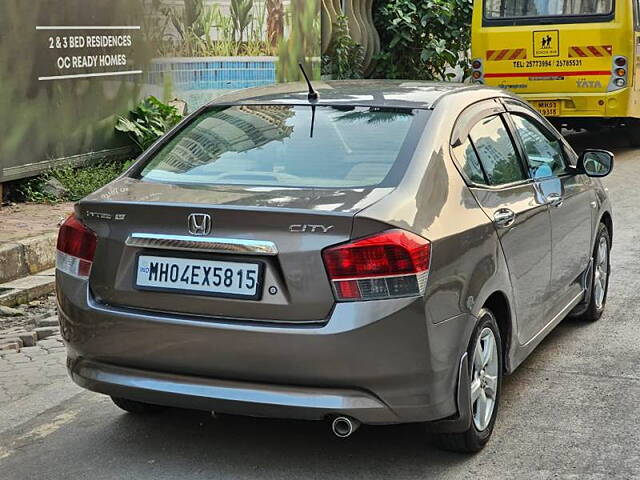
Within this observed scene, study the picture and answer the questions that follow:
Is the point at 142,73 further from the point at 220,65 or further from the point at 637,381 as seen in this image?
the point at 637,381

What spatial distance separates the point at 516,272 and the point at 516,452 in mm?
810

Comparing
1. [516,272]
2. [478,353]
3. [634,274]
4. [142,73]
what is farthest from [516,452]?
[142,73]

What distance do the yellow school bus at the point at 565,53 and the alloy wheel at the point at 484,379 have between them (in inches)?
410

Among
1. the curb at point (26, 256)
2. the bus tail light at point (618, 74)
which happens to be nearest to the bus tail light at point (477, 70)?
the bus tail light at point (618, 74)

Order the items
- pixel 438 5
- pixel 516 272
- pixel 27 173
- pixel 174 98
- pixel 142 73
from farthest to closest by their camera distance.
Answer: pixel 438 5 → pixel 174 98 → pixel 142 73 → pixel 27 173 → pixel 516 272

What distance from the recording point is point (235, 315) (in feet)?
13.0

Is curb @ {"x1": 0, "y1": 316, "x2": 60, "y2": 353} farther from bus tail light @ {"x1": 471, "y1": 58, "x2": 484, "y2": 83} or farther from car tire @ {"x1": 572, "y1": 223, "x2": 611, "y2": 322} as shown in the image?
bus tail light @ {"x1": 471, "y1": 58, "x2": 484, "y2": 83}

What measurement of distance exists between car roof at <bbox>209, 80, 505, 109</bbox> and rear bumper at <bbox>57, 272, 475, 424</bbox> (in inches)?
46.1

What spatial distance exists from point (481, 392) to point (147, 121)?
23.3 feet

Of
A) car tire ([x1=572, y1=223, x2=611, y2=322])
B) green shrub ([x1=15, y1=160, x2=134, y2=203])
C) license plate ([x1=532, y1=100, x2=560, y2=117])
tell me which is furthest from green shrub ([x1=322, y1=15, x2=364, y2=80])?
car tire ([x1=572, y1=223, x2=611, y2=322])

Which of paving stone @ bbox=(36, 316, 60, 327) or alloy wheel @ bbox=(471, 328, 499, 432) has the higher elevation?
alloy wheel @ bbox=(471, 328, 499, 432)

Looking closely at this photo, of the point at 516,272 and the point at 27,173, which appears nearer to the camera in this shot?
the point at 516,272

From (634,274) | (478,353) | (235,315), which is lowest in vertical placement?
(634,274)

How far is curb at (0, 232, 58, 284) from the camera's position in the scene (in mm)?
7365
